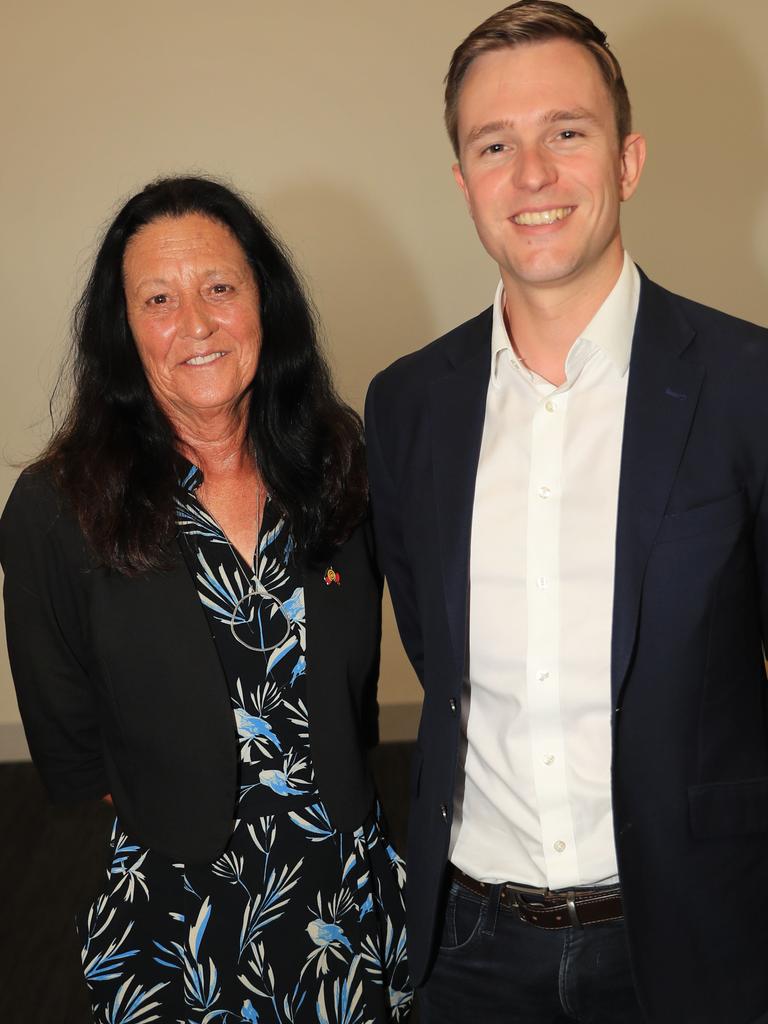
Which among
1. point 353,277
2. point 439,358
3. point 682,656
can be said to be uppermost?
point 353,277

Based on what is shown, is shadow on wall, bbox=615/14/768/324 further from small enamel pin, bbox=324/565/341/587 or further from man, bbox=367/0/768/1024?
small enamel pin, bbox=324/565/341/587

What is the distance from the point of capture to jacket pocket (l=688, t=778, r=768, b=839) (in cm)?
169

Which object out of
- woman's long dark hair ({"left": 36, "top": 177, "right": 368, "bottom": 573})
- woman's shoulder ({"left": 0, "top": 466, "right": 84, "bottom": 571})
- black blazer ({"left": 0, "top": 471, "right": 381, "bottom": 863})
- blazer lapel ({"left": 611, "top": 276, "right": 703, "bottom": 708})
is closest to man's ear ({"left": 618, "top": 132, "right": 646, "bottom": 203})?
blazer lapel ({"left": 611, "top": 276, "right": 703, "bottom": 708})

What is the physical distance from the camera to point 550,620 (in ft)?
5.56

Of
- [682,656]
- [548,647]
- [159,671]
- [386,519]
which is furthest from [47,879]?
[682,656]

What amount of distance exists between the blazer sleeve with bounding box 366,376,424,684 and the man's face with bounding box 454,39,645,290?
1.27 feet

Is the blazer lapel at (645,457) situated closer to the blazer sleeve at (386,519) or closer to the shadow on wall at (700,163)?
the blazer sleeve at (386,519)

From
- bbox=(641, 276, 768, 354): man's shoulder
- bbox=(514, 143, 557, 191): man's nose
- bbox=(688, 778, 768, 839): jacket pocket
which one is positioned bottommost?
bbox=(688, 778, 768, 839): jacket pocket

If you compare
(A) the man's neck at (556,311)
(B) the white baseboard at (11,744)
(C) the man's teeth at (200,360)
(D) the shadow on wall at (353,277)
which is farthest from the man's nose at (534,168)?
(B) the white baseboard at (11,744)

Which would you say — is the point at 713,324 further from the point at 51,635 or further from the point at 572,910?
the point at 51,635

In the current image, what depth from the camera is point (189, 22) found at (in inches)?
164

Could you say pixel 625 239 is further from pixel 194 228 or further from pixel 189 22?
pixel 194 228

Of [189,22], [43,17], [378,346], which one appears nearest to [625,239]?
[378,346]

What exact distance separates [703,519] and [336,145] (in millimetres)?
3054
